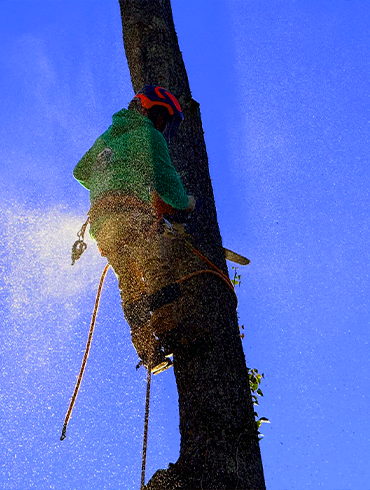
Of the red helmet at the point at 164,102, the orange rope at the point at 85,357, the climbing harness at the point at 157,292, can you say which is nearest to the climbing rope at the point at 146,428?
the climbing harness at the point at 157,292

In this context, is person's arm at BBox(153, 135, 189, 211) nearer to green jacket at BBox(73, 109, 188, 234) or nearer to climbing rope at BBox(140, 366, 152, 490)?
green jacket at BBox(73, 109, 188, 234)

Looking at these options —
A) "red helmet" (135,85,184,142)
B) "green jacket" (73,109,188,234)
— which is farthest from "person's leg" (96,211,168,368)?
"red helmet" (135,85,184,142)

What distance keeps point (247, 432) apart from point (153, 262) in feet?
3.84

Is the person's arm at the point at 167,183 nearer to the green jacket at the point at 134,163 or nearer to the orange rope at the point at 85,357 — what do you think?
the green jacket at the point at 134,163

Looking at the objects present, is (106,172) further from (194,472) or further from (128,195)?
(194,472)

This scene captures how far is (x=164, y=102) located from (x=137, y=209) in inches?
32.8

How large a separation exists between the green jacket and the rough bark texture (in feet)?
1.04

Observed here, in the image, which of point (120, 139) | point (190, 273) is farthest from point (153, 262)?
point (120, 139)

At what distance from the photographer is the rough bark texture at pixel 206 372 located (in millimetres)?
3559

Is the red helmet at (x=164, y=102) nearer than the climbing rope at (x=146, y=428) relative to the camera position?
No

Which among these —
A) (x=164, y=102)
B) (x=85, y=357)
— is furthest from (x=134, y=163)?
(x=85, y=357)

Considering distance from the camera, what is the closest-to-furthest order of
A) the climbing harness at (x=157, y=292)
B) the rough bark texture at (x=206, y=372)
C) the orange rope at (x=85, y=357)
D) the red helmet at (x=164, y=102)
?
the rough bark texture at (x=206, y=372), the climbing harness at (x=157, y=292), the orange rope at (x=85, y=357), the red helmet at (x=164, y=102)

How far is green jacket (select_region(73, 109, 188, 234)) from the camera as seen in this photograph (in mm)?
4402

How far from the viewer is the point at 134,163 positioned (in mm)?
4488
